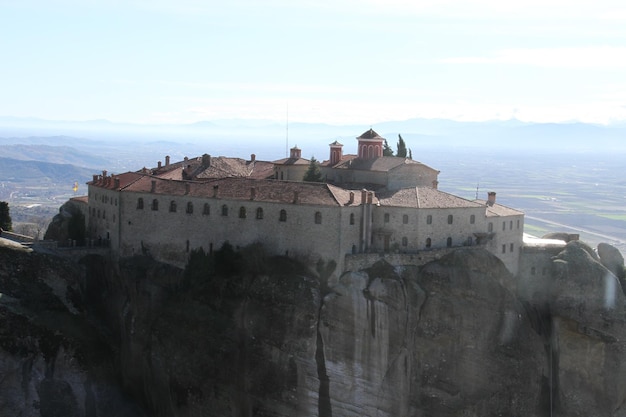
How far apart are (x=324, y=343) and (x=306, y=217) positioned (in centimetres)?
846

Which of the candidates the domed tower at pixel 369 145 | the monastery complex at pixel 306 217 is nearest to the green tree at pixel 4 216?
the monastery complex at pixel 306 217

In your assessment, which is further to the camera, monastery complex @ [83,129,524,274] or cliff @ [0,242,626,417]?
monastery complex @ [83,129,524,274]

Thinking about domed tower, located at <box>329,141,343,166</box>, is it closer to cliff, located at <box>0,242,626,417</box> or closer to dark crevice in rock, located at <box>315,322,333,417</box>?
cliff, located at <box>0,242,626,417</box>

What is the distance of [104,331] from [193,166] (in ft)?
56.1

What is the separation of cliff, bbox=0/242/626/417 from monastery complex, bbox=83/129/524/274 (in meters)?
1.56

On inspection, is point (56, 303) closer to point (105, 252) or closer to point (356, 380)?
point (105, 252)

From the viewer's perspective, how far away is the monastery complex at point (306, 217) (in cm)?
5353

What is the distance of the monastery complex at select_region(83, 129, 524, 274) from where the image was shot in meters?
53.5

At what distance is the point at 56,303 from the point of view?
5609cm

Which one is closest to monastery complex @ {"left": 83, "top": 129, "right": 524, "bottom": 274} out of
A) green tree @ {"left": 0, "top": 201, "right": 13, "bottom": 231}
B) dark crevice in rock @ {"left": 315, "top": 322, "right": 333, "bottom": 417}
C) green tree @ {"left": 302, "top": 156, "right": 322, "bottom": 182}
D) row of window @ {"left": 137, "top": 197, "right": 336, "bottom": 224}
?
row of window @ {"left": 137, "top": 197, "right": 336, "bottom": 224}

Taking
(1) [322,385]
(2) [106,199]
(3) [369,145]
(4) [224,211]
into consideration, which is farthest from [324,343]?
(2) [106,199]

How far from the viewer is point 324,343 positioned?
2058 inches

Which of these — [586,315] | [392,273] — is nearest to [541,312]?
[586,315]

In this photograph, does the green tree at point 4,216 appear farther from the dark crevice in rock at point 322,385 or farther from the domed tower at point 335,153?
the dark crevice in rock at point 322,385
